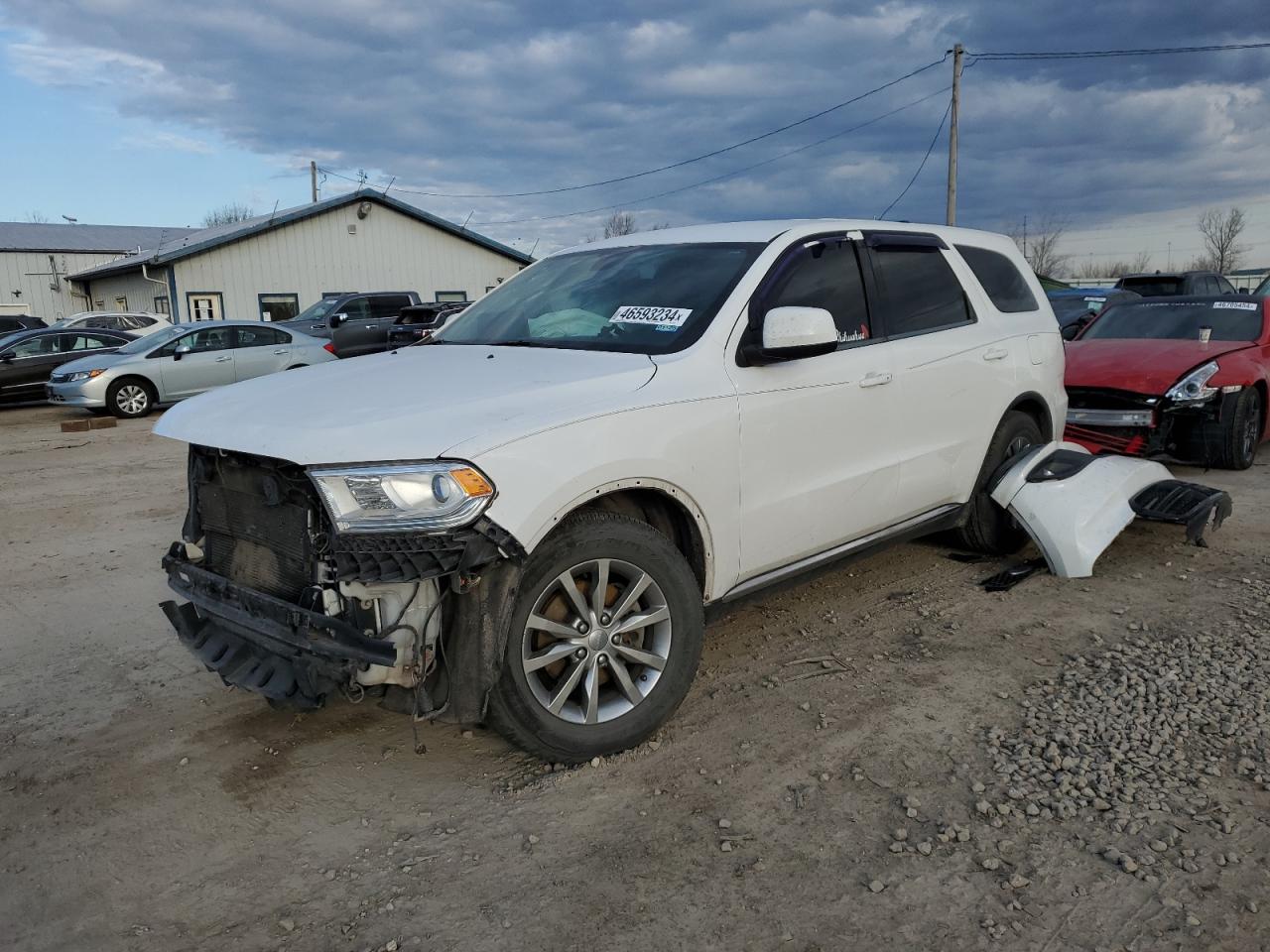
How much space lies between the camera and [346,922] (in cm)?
258

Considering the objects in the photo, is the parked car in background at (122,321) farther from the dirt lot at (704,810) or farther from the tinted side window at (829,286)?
the tinted side window at (829,286)

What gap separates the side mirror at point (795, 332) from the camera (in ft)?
11.8

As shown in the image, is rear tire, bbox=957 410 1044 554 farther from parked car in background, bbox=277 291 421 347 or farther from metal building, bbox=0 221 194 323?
metal building, bbox=0 221 194 323

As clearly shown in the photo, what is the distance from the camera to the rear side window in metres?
5.40

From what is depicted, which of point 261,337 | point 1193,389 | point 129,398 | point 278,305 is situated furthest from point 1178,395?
point 278,305

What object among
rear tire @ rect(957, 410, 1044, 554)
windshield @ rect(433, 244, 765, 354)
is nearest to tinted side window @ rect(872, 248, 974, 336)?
rear tire @ rect(957, 410, 1044, 554)

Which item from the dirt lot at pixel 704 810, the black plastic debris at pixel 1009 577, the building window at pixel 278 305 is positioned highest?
the building window at pixel 278 305

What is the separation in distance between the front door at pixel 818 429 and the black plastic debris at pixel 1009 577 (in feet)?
3.45

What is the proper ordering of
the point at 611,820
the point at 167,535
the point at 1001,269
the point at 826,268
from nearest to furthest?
the point at 611,820
the point at 826,268
the point at 1001,269
the point at 167,535

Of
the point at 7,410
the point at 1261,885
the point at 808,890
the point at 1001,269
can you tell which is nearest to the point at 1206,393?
the point at 1001,269

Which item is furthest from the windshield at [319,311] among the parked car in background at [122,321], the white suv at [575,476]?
the white suv at [575,476]

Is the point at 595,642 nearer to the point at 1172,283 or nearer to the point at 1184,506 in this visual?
the point at 1184,506

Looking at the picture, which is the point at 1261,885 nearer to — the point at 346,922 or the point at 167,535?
the point at 346,922

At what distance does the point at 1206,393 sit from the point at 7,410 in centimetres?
1852
